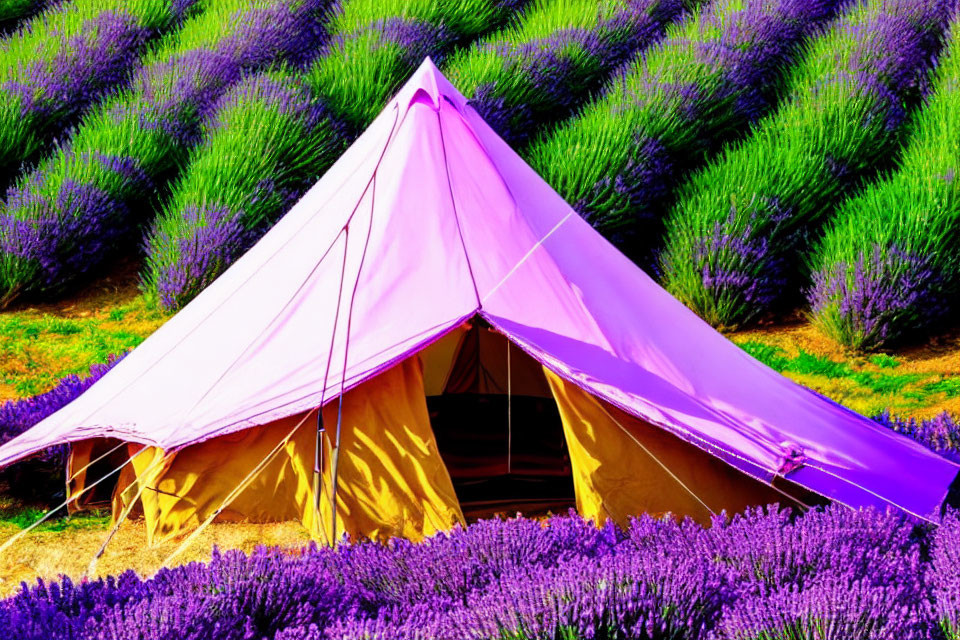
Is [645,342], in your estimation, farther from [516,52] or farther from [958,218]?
[516,52]

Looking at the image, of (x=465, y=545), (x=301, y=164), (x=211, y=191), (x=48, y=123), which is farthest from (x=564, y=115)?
(x=465, y=545)

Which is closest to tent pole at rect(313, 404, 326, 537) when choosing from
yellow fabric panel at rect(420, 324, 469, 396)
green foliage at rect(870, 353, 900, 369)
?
yellow fabric panel at rect(420, 324, 469, 396)

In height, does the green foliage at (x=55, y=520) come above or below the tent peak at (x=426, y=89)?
below

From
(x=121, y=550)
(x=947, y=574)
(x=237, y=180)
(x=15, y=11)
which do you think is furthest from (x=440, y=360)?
(x=15, y=11)

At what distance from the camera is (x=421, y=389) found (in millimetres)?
4031

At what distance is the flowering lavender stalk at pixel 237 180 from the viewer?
7.41 meters

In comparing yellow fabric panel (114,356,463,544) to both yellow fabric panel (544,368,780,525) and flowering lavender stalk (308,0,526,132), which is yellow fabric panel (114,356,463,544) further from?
flowering lavender stalk (308,0,526,132)

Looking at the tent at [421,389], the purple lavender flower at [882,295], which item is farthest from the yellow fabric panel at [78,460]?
the purple lavender flower at [882,295]

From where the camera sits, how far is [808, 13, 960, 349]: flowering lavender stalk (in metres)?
6.70

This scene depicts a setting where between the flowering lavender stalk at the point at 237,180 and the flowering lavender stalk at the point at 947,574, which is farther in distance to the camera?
the flowering lavender stalk at the point at 237,180

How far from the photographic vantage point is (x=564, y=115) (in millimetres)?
9000

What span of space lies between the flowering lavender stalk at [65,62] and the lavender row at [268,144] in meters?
1.50

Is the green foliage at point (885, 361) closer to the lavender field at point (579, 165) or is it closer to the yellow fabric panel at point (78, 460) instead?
the lavender field at point (579, 165)

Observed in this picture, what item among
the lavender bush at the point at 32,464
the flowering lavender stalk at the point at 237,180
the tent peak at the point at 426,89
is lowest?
the lavender bush at the point at 32,464
